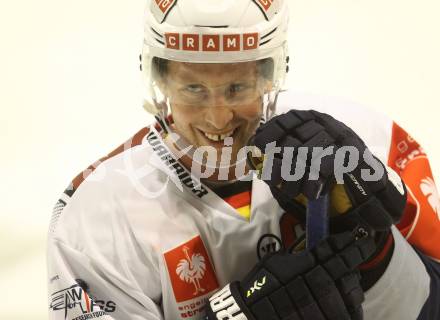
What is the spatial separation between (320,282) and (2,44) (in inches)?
108

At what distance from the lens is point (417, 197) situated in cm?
204

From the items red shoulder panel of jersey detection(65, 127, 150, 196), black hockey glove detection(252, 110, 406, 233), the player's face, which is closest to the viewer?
black hockey glove detection(252, 110, 406, 233)

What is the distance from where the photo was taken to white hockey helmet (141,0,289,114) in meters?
1.67

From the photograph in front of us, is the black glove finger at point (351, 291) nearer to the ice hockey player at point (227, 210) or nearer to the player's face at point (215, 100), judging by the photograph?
the ice hockey player at point (227, 210)

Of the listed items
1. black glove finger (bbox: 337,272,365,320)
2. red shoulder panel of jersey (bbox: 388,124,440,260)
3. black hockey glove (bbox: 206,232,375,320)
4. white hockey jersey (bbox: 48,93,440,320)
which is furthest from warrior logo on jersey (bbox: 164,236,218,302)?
red shoulder panel of jersey (bbox: 388,124,440,260)

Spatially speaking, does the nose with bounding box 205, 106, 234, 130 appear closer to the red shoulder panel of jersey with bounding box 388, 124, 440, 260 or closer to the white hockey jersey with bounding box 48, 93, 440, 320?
the white hockey jersey with bounding box 48, 93, 440, 320

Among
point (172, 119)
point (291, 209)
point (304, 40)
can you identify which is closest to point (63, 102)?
point (304, 40)

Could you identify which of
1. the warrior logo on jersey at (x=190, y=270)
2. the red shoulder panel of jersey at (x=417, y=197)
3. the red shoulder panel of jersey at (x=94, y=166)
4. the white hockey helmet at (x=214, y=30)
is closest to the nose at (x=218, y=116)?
the white hockey helmet at (x=214, y=30)

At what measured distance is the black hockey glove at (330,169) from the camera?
158 centimetres

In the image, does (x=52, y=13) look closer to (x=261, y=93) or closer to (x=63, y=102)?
(x=63, y=102)

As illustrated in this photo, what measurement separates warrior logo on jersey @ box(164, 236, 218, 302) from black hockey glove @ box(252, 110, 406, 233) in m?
0.26

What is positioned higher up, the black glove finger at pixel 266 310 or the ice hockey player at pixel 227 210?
the ice hockey player at pixel 227 210

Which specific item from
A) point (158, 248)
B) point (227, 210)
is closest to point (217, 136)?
point (227, 210)

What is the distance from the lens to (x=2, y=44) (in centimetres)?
388
